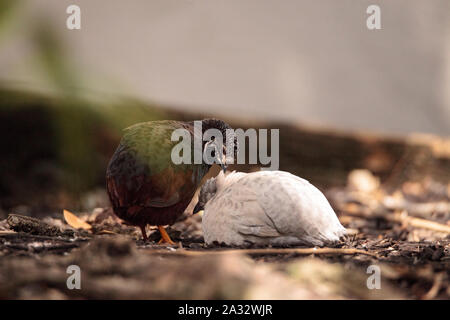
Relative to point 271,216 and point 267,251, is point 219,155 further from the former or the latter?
point 267,251

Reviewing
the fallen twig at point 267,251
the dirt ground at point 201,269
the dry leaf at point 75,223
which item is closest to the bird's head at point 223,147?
the dirt ground at point 201,269

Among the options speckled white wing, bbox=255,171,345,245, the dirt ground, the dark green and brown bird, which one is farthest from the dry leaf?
speckled white wing, bbox=255,171,345,245

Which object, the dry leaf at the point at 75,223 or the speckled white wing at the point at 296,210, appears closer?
the speckled white wing at the point at 296,210

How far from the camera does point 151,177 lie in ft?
4.91

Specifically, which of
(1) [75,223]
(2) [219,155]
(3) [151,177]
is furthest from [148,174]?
(1) [75,223]

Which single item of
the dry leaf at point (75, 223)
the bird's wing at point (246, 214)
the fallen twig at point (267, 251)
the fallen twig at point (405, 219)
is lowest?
the fallen twig at point (405, 219)

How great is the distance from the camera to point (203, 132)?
1.73 meters

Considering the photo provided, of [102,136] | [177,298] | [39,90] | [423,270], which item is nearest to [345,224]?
[423,270]

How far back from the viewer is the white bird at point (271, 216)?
1.48 meters

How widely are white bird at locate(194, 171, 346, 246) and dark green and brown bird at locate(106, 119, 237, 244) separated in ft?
0.41

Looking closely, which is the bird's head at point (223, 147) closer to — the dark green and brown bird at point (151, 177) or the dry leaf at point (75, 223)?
the dark green and brown bird at point (151, 177)

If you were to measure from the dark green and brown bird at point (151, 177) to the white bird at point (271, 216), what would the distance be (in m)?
0.13
